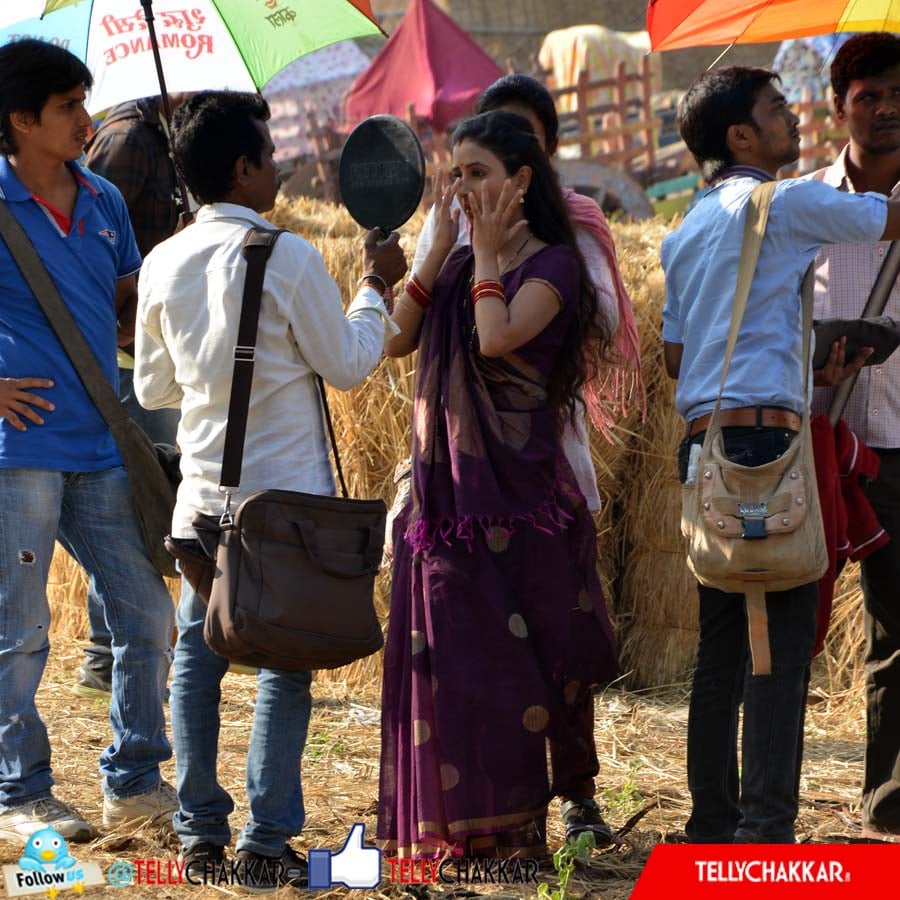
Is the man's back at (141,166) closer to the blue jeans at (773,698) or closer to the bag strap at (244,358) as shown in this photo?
the bag strap at (244,358)

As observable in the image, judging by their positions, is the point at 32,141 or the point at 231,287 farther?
the point at 32,141

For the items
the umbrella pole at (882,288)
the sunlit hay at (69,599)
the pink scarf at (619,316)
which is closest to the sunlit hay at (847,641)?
the pink scarf at (619,316)

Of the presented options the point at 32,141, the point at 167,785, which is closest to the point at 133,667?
the point at 167,785

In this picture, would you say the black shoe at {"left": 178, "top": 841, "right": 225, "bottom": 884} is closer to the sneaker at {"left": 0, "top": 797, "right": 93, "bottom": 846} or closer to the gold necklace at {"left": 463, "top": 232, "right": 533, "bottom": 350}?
the sneaker at {"left": 0, "top": 797, "right": 93, "bottom": 846}

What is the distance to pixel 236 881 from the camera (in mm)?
3361

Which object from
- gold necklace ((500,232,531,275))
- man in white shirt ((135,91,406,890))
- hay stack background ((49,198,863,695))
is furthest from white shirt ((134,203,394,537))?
→ hay stack background ((49,198,863,695))

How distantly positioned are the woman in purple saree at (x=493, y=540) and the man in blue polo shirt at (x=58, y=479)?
741 millimetres

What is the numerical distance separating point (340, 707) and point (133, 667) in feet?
5.54

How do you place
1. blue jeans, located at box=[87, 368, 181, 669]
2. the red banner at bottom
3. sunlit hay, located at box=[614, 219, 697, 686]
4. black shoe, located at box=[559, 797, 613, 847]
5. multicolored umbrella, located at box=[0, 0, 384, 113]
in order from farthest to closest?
sunlit hay, located at box=[614, 219, 697, 686]
blue jeans, located at box=[87, 368, 181, 669]
multicolored umbrella, located at box=[0, 0, 384, 113]
black shoe, located at box=[559, 797, 613, 847]
the red banner at bottom

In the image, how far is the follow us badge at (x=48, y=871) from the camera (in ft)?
11.2

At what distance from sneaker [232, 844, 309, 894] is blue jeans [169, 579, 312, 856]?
2 cm

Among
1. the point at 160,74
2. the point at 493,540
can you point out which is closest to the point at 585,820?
the point at 493,540

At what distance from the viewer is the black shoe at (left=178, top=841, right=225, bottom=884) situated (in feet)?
11.2

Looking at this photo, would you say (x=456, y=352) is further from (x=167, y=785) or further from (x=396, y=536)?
(x=167, y=785)
